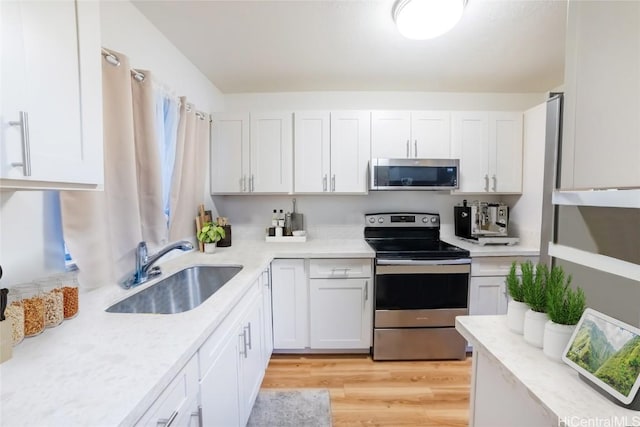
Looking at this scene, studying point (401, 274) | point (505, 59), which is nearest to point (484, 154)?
point (505, 59)

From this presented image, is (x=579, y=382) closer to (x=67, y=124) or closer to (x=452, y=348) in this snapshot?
(x=67, y=124)

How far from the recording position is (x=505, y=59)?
2.15 metres

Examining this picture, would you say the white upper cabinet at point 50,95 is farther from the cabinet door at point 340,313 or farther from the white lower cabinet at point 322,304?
the cabinet door at point 340,313

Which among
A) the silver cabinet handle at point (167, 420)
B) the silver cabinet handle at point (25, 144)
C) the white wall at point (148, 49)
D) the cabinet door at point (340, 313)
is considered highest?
the white wall at point (148, 49)

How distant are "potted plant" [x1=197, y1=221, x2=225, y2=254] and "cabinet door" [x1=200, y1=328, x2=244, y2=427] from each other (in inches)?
38.8

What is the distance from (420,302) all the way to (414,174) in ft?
3.55

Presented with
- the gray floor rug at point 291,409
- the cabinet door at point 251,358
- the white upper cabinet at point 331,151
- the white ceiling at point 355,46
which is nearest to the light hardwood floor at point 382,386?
the gray floor rug at point 291,409

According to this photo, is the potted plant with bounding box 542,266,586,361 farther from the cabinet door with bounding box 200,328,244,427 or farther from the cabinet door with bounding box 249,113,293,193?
the cabinet door with bounding box 249,113,293,193

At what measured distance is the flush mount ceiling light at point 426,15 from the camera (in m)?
1.43

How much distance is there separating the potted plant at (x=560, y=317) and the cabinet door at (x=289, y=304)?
5.56 feet

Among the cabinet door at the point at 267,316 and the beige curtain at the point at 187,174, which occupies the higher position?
the beige curtain at the point at 187,174

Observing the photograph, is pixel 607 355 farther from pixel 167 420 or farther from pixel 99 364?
pixel 99 364

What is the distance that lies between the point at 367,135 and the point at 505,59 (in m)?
1.19

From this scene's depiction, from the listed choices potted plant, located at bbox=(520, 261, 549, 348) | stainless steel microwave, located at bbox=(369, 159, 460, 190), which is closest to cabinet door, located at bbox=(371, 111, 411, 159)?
stainless steel microwave, located at bbox=(369, 159, 460, 190)
